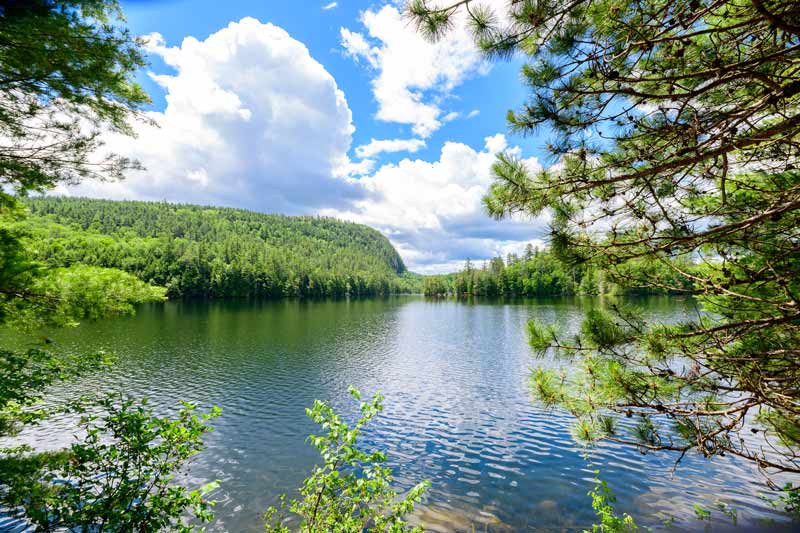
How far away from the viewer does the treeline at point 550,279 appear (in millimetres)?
4645

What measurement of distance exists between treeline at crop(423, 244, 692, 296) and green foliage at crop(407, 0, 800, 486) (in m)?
0.04

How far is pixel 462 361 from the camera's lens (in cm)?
2609

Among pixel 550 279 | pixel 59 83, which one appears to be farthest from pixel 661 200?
pixel 550 279

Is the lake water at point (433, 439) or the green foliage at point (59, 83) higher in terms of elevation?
the green foliage at point (59, 83)

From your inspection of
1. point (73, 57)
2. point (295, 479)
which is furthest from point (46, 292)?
point (295, 479)

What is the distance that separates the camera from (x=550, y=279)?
75688mm

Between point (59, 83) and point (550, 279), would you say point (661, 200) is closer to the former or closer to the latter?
point (59, 83)

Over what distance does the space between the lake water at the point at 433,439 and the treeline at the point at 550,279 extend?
0.50 meters

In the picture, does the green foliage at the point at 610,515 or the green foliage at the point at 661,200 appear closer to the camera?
the green foliage at the point at 661,200

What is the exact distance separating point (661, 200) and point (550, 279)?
77.1m

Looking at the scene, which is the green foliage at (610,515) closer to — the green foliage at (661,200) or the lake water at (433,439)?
the lake water at (433,439)

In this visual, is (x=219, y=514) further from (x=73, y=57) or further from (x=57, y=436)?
Answer: (x=73, y=57)

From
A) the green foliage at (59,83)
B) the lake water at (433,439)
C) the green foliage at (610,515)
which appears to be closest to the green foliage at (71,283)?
the green foliage at (59,83)

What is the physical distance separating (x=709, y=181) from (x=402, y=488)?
9547mm
